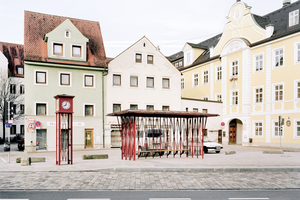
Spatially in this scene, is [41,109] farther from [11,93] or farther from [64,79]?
[11,93]

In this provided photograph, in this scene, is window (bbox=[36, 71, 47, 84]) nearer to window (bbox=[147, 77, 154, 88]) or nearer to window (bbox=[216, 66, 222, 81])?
window (bbox=[147, 77, 154, 88])

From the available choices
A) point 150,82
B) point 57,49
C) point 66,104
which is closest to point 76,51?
point 57,49

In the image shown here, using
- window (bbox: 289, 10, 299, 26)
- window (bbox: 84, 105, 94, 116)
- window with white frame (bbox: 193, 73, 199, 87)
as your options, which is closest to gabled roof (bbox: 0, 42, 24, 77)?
window (bbox: 84, 105, 94, 116)

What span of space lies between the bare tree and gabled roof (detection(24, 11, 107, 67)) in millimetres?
15068

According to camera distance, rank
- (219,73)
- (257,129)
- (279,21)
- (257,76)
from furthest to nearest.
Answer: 1. (219,73)
2. (257,76)
3. (257,129)
4. (279,21)

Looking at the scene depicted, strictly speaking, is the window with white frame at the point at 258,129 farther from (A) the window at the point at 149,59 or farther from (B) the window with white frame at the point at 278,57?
(A) the window at the point at 149,59

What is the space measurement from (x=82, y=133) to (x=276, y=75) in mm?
20698

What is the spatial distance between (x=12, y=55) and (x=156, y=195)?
168 ft

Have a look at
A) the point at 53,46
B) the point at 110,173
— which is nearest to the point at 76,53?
the point at 53,46

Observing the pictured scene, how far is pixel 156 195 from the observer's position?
8234mm

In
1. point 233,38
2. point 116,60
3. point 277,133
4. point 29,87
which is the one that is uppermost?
point 233,38

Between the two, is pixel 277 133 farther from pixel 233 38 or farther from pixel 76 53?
pixel 76 53

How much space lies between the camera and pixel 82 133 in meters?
30.6

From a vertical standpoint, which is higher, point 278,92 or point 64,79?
point 64,79
